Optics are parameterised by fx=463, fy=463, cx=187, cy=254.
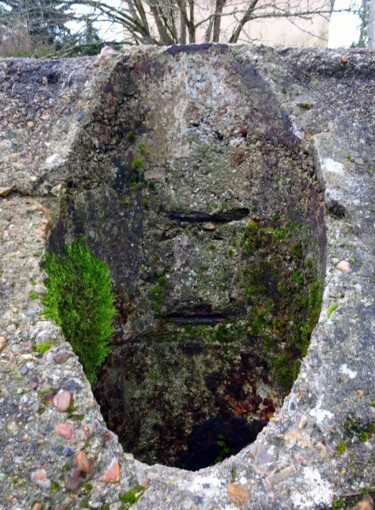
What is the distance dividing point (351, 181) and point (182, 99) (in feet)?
4.01

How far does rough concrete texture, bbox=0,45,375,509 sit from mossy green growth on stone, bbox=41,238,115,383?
0.18 m

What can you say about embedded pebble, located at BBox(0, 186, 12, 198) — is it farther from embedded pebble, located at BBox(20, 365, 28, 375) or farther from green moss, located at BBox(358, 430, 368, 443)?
green moss, located at BBox(358, 430, 368, 443)

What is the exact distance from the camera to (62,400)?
5.37 ft

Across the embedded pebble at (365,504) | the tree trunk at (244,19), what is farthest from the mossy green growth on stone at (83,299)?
the tree trunk at (244,19)

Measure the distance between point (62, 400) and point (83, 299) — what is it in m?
0.89

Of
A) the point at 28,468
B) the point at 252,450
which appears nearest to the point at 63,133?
the point at 28,468

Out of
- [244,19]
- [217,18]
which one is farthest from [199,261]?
[217,18]

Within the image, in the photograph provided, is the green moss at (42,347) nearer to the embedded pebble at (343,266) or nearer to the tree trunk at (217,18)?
the embedded pebble at (343,266)

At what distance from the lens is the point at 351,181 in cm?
230

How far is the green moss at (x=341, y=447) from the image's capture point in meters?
1.53

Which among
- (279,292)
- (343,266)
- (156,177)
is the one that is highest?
(156,177)

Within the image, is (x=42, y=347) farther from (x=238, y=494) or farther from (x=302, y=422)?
(x=302, y=422)

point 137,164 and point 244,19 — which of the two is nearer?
point 137,164

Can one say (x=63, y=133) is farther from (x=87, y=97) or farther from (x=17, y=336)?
(x=17, y=336)
